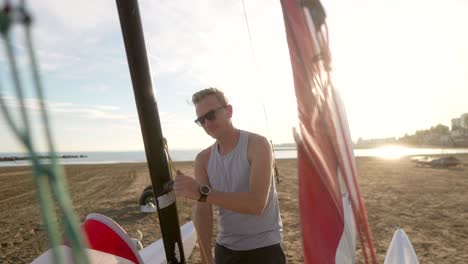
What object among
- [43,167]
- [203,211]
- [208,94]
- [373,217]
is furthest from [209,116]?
[373,217]

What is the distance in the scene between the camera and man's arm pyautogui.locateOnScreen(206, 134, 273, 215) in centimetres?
187

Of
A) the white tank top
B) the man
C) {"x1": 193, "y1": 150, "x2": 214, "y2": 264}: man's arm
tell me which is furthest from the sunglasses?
{"x1": 193, "y1": 150, "x2": 214, "y2": 264}: man's arm

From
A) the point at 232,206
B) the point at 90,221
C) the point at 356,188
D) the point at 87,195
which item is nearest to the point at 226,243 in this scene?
the point at 232,206

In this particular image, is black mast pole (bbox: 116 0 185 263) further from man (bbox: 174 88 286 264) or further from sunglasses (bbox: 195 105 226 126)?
sunglasses (bbox: 195 105 226 126)

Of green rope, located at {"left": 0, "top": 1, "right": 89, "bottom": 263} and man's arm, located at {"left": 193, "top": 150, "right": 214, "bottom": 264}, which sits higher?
green rope, located at {"left": 0, "top": 1, "right": 89, "bottom": 263}

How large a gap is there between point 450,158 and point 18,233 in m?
24.8

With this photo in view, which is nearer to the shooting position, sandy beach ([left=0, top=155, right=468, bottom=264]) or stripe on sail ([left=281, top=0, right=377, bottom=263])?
stripe on sail ([left=281, top=0, right=377, bottom=263])

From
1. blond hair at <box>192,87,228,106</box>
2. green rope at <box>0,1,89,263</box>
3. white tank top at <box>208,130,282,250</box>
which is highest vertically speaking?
blond hair at <box>192,87,228,106</box>

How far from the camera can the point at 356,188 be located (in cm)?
218

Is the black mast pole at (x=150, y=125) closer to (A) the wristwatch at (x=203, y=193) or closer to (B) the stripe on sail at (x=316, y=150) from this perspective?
(A) the wristwatch at (x=203, y=193)

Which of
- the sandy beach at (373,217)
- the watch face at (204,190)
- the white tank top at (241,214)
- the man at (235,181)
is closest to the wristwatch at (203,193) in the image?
the watch face at (204,190)

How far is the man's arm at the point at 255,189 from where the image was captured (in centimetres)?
187

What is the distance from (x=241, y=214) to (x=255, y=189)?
1.50 ft

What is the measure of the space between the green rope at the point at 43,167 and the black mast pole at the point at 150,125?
0.79 m
